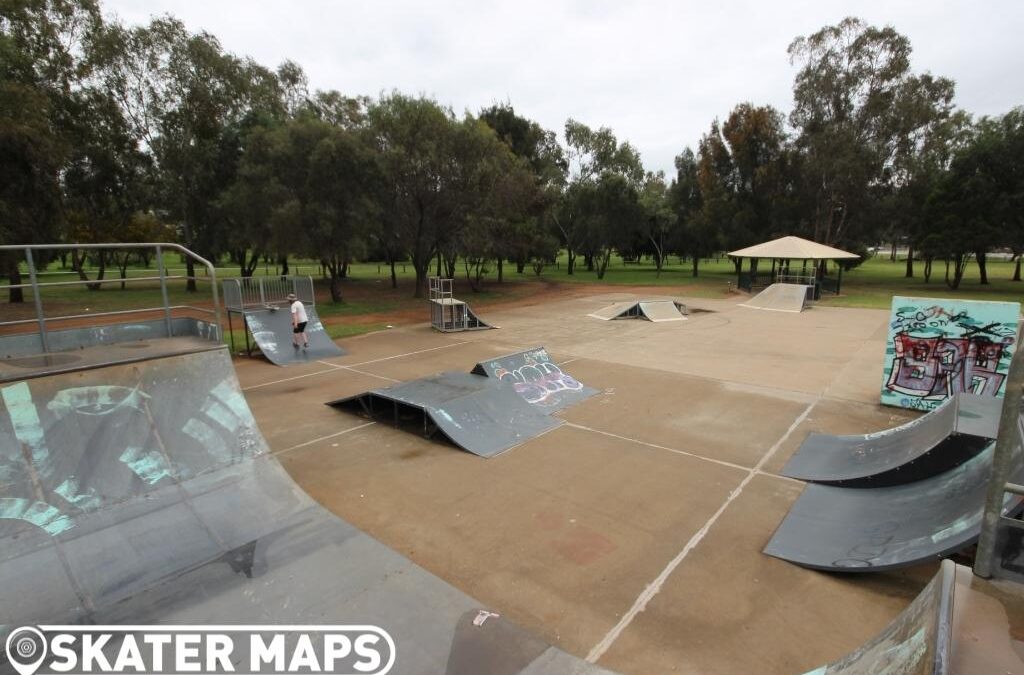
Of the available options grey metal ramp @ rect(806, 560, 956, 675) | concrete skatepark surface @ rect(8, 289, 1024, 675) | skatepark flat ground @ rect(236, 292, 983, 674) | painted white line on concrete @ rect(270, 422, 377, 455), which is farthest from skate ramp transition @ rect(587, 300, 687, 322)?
grey metal ramp @ rect(806, 560, 956, 675)

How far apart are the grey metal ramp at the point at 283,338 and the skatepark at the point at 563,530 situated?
9.66 ft

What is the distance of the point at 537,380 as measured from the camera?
32.0ft

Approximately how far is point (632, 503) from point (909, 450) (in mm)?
3041

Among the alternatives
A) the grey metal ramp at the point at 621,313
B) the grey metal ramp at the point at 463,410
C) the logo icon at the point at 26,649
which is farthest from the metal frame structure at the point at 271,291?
the logo icon at the point at 26,649

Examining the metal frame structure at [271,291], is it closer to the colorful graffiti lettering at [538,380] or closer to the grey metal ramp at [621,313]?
the colorful graffiti lettering at [538,380]

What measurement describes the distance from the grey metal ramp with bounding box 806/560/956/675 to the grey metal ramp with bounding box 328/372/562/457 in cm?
466

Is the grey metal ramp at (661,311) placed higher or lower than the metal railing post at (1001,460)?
lower

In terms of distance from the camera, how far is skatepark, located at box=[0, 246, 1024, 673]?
3508 mm

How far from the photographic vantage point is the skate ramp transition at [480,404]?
724 centimetres

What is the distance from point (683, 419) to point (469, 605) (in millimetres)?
5600

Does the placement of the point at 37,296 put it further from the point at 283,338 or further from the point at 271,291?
the point at 271,291

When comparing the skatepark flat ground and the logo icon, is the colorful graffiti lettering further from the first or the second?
the logo icon

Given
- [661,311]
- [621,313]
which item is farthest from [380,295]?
[661,311]

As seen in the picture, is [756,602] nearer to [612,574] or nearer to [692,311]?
[612,574]
